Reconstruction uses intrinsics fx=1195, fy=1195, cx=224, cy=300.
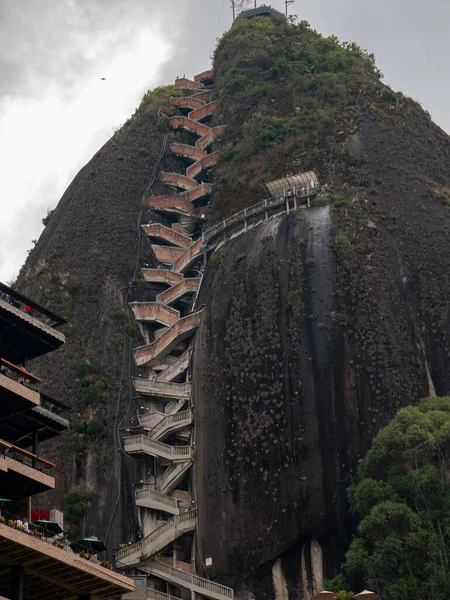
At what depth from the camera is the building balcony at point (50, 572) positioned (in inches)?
1329

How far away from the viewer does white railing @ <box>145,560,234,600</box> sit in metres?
52.5

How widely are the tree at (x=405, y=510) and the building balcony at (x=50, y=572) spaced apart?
12601 mm

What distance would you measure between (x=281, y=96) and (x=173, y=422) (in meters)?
28.4

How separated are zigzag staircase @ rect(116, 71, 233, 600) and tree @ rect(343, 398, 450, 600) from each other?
25.7 ft

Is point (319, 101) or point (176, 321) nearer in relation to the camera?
point (176, 321)

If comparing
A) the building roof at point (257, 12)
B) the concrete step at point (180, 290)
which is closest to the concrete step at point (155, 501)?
the concrete step at point (180, 290)

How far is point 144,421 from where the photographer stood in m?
61.3

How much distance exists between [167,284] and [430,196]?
16.2 meters

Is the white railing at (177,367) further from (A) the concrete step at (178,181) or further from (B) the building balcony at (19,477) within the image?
(B) the building balcony at (19,477)

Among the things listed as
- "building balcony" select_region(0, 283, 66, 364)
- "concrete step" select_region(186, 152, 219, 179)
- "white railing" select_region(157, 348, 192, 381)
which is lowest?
"building balcony" select_region(0, 283, 66, 364)

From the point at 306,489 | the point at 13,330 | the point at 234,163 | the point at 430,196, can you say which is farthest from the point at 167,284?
the point at 13,330

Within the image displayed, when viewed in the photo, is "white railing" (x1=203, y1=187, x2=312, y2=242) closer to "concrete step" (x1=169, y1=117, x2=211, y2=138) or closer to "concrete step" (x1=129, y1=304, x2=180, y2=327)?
"concrete step" (x1=129, y1=304, x2=180, y2=327)

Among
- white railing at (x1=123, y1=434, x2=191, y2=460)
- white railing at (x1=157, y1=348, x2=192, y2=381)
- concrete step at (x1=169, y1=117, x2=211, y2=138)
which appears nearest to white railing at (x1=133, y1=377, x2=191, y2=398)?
white railing at (x1=157, y1=348, x2=192, y2=381)

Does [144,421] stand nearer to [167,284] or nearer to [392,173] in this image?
[167,284]
